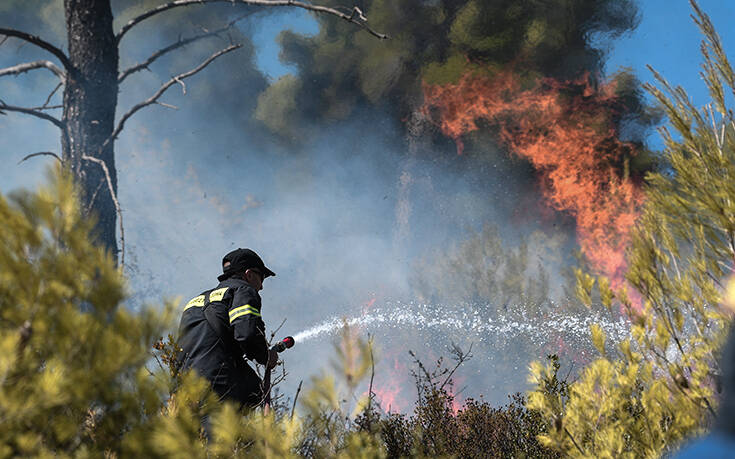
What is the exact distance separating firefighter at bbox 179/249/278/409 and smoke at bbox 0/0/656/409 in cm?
1283

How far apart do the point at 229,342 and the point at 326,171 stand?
1639 centimetres

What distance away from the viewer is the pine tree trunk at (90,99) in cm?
477

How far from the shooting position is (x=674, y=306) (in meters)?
2.30

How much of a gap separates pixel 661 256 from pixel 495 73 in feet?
49.5

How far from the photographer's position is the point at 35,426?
914 mm

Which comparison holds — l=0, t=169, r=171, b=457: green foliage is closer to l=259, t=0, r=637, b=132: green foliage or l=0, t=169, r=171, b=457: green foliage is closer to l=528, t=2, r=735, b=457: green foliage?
l=528, t=2, r=735, b=457: green foliage

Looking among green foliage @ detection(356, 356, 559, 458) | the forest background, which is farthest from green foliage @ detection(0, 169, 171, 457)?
the forest background

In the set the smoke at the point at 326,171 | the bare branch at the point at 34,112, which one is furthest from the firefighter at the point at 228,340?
the smoke at the point at 326,171

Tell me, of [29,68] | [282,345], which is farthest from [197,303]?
[29,68]

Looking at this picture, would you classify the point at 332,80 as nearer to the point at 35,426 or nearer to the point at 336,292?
the point at 336,292

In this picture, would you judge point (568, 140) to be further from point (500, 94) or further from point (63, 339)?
point (63, 339)

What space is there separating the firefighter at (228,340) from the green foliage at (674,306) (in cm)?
130

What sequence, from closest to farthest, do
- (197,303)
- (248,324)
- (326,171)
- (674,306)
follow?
(674,306) < (248,324) < (197,303) < (326,171)

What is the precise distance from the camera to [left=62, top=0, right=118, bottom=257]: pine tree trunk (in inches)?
188
